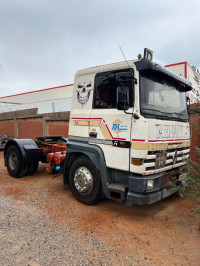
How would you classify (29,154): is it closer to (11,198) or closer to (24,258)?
(11,198)

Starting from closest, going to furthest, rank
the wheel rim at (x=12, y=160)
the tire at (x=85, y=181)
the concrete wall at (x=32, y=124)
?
the tire at (x=85, y=181) < the wheel rim at (x=12, y=160) < the concrete wall at (x=32, y=124)

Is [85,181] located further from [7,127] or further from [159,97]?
[7,127]

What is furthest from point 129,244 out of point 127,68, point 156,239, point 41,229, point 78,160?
point 127,68

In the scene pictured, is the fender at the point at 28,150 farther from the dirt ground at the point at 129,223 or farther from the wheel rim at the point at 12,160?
the dirt ground at the point at 129,223

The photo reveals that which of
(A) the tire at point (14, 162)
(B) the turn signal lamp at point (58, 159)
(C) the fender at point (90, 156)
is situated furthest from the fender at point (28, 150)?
(C) the fender at point (90, 156)

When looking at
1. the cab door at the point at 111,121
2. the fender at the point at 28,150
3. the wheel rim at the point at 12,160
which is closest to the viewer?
the cab door at the point at 111,121

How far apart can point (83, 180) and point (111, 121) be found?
4.40 ft

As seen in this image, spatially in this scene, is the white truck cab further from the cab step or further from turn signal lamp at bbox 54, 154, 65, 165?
turn signal lamp at bbox 54, 154, 65, 165

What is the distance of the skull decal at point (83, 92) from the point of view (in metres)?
4.33

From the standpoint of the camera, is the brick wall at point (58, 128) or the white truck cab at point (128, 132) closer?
the white truck cab at point (128, 132)

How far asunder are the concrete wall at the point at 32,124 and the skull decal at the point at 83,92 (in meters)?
5.64

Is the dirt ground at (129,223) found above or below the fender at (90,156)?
below

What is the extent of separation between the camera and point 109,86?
13.0ft

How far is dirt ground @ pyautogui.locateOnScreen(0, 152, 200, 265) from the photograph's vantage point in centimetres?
286
